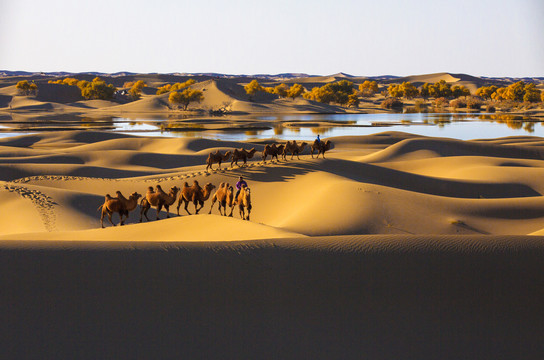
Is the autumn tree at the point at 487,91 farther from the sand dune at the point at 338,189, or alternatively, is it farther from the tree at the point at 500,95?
the sand dune at the point at 338,189

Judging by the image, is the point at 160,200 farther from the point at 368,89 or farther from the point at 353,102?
the point at 368,89

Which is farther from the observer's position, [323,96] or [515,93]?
[323,96]

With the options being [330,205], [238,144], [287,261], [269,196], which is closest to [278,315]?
[287,261]

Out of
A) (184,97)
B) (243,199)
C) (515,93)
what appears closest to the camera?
(243,199)

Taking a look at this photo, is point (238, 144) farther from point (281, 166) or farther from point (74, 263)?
point (74, 263)

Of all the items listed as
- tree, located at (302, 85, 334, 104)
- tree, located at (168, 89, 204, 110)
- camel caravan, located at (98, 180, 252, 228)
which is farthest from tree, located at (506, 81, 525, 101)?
camel caravan, located at (98, 180, 252, 228)

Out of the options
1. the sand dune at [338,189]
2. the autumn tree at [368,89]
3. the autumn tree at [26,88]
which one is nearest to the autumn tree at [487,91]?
the autumn tree at [368,89]

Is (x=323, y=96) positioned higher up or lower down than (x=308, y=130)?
higher up

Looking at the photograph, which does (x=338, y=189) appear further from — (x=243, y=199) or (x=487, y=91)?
(x=487, y=91)

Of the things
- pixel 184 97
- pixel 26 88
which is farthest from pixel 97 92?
pixel 184 97

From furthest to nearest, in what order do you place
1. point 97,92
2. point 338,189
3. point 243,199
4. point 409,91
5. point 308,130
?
point 409,91 → point 97,92 → point 308,130 → point 338,189 → point 243,199

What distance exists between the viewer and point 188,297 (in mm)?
5816

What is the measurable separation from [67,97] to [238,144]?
88451 mm

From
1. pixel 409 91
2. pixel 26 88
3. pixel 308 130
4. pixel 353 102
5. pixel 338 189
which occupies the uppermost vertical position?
pixel 409 91
